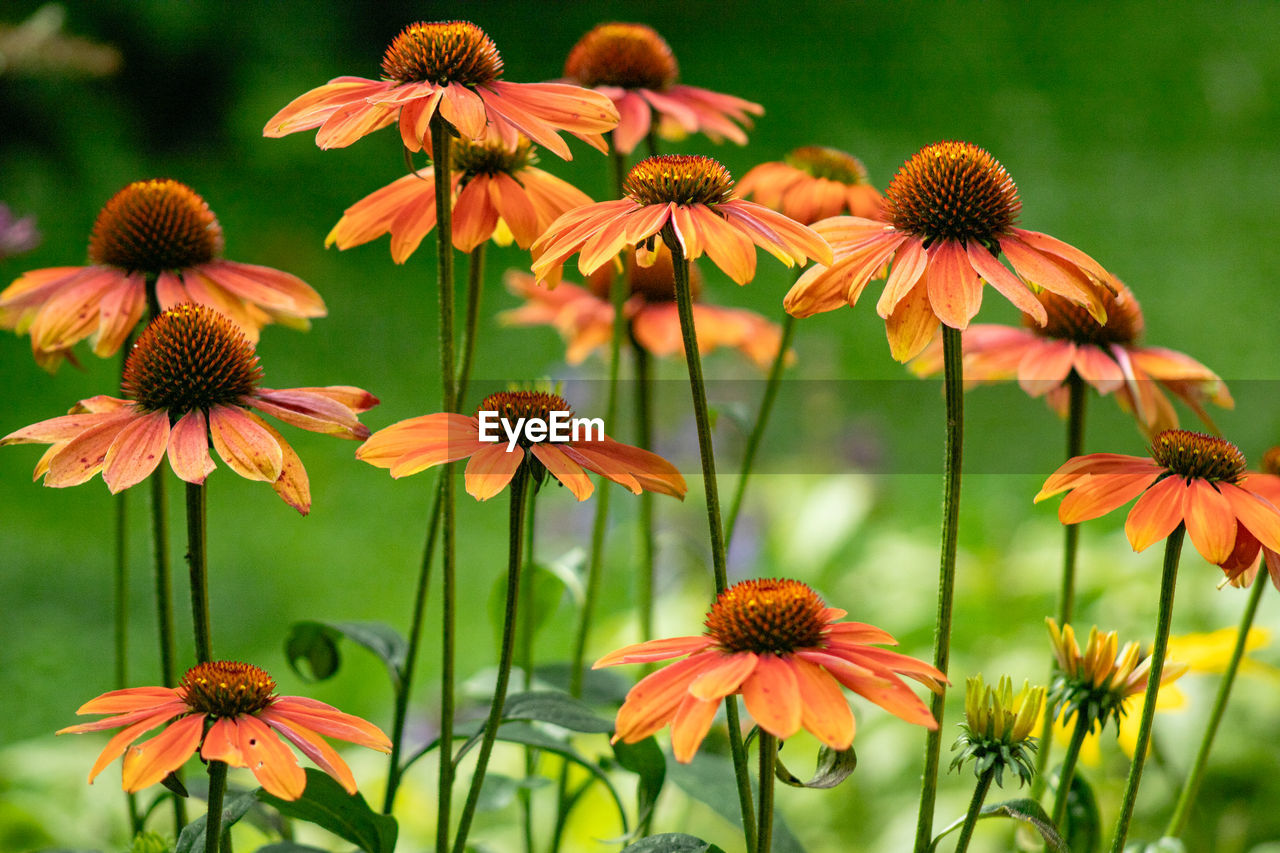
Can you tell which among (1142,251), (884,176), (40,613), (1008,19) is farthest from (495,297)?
(1008,19)

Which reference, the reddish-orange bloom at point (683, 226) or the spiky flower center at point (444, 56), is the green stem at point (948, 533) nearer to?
the reddish-orange bloom at point (683, 226)

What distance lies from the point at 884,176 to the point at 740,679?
3013 mm

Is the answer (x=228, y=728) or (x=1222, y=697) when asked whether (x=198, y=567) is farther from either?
(x=1222, y=697)

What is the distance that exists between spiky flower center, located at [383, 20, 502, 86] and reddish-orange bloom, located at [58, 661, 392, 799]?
0.31 meters

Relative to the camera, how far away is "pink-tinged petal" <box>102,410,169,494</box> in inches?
20.9

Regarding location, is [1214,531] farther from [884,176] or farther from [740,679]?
[884,176]

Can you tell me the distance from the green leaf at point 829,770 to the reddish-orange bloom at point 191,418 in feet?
0.81

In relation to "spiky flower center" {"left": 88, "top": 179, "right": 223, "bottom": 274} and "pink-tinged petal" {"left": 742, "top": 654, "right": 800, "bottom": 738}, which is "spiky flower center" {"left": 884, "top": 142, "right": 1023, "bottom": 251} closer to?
"pink-tinged petal" {"left": 742, "top": 654, "right": 800, "bottom": 738}

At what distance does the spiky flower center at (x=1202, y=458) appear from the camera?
1.86 feet

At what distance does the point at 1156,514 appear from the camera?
0.54m

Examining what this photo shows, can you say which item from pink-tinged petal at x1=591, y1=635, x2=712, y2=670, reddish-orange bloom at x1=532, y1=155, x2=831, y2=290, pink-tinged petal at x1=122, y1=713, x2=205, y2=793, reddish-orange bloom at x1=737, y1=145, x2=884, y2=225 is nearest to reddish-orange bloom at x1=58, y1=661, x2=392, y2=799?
pink-tinged petal at x1=122, y1=713, x2=205, y2=793

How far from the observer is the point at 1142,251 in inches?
127

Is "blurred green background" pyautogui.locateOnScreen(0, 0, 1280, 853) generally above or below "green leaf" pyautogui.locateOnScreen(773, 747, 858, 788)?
above

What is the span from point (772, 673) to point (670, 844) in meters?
0.13
